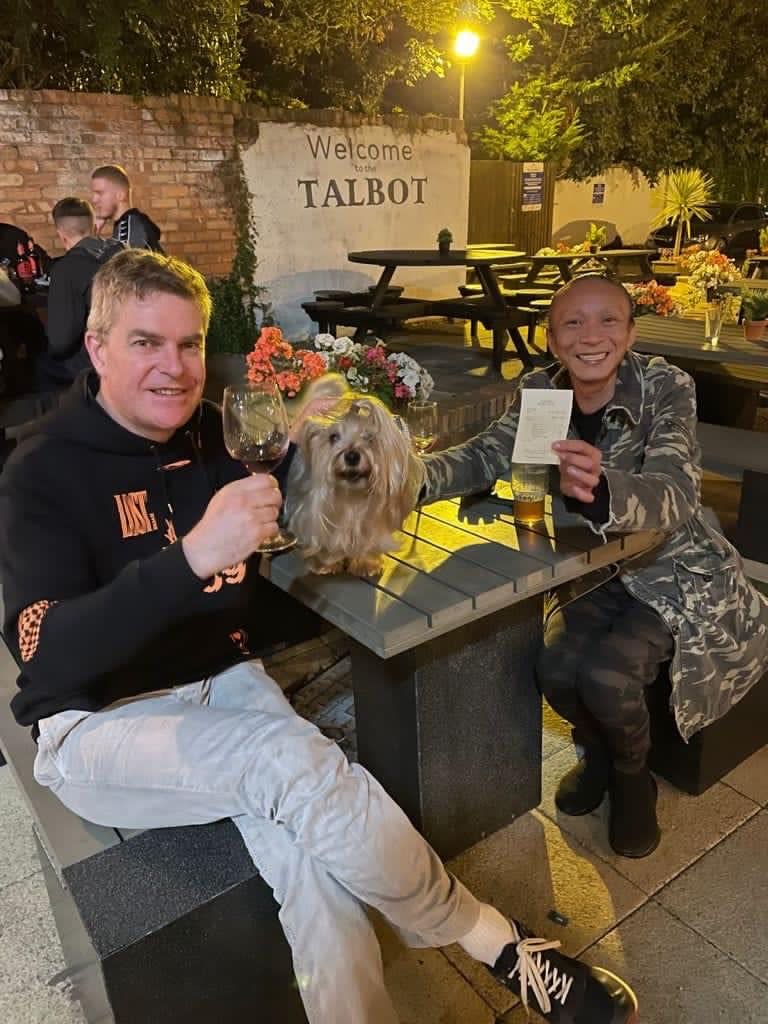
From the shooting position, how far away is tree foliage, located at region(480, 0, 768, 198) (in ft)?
37.0

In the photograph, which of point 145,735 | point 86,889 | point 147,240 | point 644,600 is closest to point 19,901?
point 86,889

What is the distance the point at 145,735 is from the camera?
1.57 meters

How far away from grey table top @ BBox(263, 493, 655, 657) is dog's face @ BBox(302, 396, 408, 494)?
0.70 ft

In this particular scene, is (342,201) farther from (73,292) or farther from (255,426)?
(255,426)

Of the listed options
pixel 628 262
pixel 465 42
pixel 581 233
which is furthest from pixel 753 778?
pixel 581 233

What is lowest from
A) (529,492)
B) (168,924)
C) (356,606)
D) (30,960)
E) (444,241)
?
(30,960)

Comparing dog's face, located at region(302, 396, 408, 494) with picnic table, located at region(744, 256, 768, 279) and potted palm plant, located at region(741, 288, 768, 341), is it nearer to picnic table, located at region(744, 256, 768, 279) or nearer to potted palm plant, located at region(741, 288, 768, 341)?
potted palm plant, located at region(741, 288, 768, 341)

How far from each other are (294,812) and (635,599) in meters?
1.11

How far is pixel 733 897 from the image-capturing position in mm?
2074

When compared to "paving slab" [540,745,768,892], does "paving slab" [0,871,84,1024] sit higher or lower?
lower

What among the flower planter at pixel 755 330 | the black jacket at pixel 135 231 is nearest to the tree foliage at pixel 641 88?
the black jacket at pixel 135 231

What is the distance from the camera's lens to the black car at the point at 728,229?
11953 millimetres

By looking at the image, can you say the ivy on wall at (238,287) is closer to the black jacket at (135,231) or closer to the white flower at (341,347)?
the black jacket at (135,231)

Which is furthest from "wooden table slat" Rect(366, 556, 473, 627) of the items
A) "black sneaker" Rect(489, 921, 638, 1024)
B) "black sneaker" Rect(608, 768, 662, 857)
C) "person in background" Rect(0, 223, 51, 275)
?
"person in background" Rect(0, 223, 51, 275)
